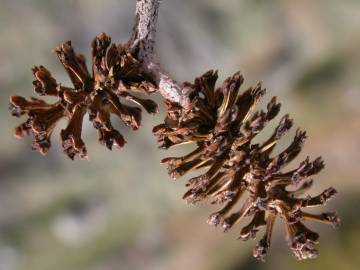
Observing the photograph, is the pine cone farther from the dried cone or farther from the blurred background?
the blurred background

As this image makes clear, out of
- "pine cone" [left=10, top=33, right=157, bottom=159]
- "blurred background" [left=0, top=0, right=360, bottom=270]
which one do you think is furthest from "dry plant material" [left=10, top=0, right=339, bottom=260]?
"blurred background" [left=0, top=0, right=360, bottom=270]

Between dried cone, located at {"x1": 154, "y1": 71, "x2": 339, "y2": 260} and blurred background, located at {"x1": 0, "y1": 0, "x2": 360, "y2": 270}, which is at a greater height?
blurred background, located at {"x1": 0, "y1": 0, "x2": 360, "y2": 270}

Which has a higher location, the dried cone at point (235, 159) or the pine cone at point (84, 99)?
the pine cone at point (84, 99)

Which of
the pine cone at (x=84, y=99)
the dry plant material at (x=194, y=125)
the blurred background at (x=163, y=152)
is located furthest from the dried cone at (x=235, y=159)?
the blurred background at (x=163, y=152)

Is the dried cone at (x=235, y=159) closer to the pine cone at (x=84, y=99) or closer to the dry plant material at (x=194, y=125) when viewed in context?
the dry plant material at (x=194, y=125)

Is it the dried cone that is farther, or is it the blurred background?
the blurred background

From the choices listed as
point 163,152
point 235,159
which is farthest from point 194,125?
point 163,152

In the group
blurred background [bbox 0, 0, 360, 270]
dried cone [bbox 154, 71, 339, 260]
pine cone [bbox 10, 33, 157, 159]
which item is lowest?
dried cone [bbox 154, 71, 339, 260]

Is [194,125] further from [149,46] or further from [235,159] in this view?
[149,46]
